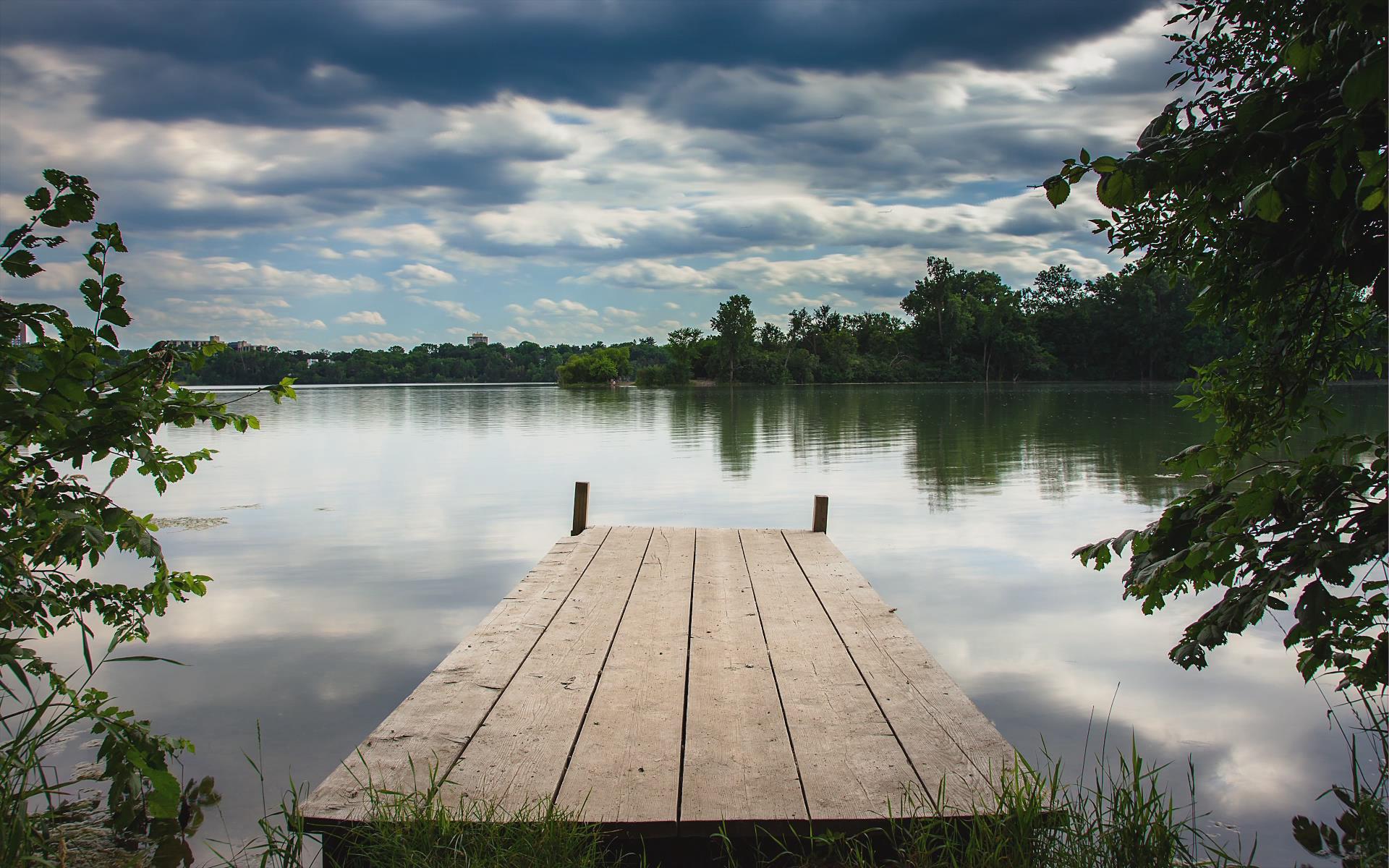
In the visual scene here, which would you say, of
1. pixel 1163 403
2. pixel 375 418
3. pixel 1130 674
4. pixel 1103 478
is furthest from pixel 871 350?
pixel 1130 674

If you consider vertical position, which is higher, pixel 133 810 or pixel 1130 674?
pixel 133 810

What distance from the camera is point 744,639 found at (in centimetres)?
472

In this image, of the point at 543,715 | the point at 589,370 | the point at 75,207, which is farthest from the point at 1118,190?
the point at 589,370

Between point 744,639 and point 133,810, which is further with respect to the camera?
point 744,639

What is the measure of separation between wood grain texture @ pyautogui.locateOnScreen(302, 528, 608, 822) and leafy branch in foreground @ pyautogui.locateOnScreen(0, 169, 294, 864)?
516mm

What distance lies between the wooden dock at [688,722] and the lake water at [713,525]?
715 millimetres

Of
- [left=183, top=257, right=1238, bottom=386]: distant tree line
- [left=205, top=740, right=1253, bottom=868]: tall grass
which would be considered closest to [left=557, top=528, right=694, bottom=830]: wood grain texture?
[left=205, top=740, right=1253, bottom=868]: tall grass

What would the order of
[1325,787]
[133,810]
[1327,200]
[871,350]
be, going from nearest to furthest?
[1327,200] < [133,810] < [1325,787] < [871,350]

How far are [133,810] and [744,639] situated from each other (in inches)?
117

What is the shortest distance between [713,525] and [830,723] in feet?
21.9

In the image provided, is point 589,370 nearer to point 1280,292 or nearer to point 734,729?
point 734,729

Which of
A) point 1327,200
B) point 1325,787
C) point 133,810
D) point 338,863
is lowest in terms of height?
point 1325,787

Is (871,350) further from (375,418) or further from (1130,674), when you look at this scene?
(1130,674)

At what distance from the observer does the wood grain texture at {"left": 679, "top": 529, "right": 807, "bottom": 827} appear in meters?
2.85
